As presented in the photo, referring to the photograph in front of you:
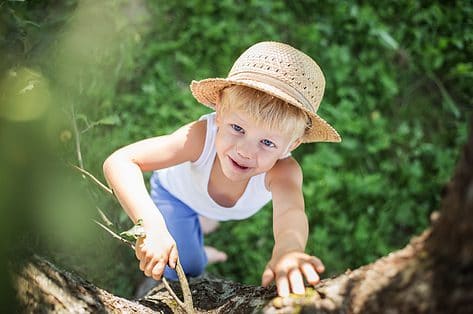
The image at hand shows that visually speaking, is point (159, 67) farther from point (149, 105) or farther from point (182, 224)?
point (182, 224)

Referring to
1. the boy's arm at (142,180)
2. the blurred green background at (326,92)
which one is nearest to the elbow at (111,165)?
the boy's arm at (142,180)

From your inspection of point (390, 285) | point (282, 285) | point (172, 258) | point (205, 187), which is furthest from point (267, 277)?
point (205, 187)

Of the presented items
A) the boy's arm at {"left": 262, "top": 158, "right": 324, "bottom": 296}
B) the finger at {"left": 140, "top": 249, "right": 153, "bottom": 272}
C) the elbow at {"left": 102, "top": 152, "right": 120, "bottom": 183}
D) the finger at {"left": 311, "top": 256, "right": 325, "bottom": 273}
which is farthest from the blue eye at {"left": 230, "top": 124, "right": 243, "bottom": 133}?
the finger at {"left": 311, "top": 256, "right": 325, "bottom": 273}

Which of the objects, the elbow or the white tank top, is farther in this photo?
the white tank top

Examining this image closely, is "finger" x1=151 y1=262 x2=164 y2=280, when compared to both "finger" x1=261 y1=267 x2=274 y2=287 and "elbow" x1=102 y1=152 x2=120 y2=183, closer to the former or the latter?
"finger" x1=261 y1=267 x2=274 y2=287

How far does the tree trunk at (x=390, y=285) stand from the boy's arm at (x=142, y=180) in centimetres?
18

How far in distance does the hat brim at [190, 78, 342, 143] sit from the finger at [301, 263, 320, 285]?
0.67 metres

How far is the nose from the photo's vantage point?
225 centimetres

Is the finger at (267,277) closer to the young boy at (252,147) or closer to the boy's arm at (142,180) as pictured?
the young boy at (252,147)

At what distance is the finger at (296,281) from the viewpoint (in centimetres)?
161

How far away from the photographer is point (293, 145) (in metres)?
2.43

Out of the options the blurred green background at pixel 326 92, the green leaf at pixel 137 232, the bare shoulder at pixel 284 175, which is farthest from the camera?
the blurred green background at pixel 326 92

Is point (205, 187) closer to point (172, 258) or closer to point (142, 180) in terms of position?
point (142, 180)

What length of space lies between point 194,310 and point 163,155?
2.24ft
